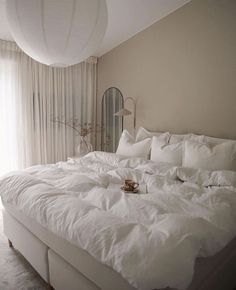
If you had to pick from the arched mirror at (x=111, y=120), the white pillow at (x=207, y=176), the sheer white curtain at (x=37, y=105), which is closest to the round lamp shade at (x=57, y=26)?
the white pillow at (x=207, y=176)

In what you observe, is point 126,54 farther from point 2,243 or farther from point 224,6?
point 2,243

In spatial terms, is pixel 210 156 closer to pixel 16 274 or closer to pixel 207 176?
pixel 207 176

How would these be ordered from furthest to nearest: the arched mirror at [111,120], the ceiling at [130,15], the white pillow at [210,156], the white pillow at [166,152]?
the arched mirror at [111,120] → the ceiling at [130,15] → the white pillow at [166,152] → the white pillow at [210,156]

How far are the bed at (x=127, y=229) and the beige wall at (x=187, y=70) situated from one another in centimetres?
70

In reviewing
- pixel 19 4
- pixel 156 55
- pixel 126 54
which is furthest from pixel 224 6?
pixel 19 4

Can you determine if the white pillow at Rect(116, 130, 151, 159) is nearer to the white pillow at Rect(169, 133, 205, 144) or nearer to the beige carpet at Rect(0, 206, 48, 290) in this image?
the white pillow at Rect(169, 133, 205, 144)

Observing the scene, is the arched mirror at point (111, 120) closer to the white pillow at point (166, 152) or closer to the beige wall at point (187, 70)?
the beige wall at point (187, 70)

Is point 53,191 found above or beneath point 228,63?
beneath

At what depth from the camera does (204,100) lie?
2.70 metres

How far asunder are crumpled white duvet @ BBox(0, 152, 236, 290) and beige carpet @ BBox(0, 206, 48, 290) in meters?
0.57

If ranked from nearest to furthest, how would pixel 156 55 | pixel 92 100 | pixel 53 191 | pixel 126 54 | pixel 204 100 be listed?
pixel 53 191
pixel 204 100
pixel 156 55
pixel 126 54
pixel 92 100

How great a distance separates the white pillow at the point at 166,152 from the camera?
8.13 ft

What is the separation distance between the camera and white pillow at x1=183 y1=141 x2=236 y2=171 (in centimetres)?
207

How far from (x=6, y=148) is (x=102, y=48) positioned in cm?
220
